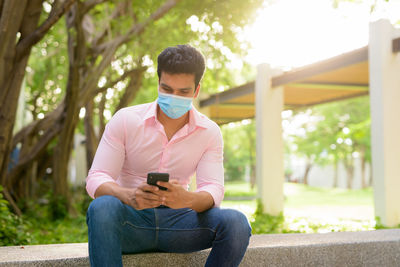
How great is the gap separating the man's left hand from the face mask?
53 centimetres

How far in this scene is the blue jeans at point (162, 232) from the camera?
2.56 metres

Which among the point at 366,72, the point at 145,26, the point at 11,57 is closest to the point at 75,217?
the point at 145,26

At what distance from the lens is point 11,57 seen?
6.40 metres

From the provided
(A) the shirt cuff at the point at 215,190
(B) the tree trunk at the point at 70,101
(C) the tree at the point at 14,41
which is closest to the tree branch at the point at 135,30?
(B) the tree trunk at the point at 70,101

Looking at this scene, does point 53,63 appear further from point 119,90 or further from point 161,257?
point 161,257

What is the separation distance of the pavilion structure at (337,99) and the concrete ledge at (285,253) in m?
4.95

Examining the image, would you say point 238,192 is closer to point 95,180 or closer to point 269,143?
point 269,143

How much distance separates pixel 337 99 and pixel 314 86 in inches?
93.6

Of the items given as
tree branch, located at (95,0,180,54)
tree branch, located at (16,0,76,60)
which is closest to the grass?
tree branch, located at (16,0,76,60)

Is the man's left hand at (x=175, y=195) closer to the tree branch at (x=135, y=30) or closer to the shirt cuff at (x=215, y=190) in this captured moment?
the shirt cuff at (x=215, y=190)

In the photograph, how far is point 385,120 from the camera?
9.11 meters

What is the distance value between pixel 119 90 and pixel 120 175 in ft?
40.7

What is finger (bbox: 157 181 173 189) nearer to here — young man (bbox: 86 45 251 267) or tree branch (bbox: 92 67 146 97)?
young man (bbox: 86 45 251 267)

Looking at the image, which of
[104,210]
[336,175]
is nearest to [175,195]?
[104,210]
